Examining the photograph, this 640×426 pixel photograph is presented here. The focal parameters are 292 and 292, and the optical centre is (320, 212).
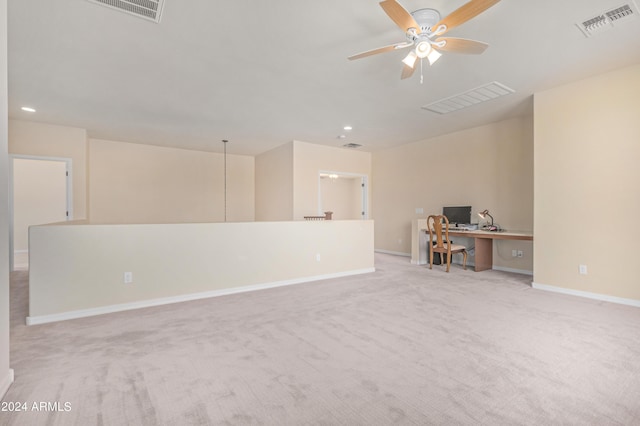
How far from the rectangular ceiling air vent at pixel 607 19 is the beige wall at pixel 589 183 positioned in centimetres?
132

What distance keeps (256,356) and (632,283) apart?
421 cm

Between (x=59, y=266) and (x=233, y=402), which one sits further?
Result: (x=59, y=266)

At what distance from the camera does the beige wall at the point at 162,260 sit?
2.95 metres

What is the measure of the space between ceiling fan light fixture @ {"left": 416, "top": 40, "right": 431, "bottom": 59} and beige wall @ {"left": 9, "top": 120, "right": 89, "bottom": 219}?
246 inches

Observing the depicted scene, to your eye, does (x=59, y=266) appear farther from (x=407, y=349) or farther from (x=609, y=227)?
(x=609, y=227)

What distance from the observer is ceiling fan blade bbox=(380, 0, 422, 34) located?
192 cm

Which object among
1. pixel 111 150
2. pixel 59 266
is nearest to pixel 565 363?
pixel 59 266

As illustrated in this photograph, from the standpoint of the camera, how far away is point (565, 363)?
6.66 feet

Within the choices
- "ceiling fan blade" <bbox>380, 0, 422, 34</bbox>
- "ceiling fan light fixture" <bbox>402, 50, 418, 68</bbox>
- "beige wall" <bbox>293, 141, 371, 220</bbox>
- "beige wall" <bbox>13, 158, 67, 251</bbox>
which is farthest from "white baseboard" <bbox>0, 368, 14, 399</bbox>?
"beige wall" <bbox>13, 158, 67, 251</bbox>

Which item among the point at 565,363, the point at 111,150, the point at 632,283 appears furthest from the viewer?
the point at 111,150

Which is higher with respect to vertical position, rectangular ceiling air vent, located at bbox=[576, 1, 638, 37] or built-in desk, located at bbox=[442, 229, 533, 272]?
rectangular ceiling air vent, located at bbox=[576, 1, 638, 37]

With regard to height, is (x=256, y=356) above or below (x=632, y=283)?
below

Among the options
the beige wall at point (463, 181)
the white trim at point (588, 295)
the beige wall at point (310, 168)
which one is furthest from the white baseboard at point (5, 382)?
the beige wall at point (463, 181)

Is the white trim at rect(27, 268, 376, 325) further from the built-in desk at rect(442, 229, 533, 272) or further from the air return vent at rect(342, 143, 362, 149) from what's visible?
the air return vent at rect(342, 143, 362, 149)
